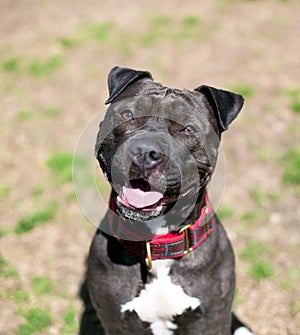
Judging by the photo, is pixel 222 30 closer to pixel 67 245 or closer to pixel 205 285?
pixel 67 245

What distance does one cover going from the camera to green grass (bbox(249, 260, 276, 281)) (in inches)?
195

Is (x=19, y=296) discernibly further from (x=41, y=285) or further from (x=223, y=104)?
(x=223, y=104)

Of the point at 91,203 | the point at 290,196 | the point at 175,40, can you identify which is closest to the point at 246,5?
the point at 175,40

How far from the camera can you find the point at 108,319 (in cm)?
371

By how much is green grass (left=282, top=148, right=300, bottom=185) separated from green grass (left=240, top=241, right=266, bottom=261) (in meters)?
0.96

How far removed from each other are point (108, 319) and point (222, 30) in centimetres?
640

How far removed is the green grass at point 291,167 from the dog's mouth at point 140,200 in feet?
9.99

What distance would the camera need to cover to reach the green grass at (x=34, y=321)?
4500mm

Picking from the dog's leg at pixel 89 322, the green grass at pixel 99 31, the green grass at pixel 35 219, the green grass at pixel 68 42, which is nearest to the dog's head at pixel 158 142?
the dog's leg at pixel 89 322

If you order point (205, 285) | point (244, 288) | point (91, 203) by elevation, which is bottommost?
point (244, 288)

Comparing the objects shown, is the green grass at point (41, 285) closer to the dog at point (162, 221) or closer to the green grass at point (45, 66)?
the dog at point (162, 221)

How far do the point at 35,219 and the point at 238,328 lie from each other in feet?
7.32

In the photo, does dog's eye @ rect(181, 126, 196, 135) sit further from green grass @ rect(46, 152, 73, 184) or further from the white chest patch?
green grass @ rect(46, 152, 73, 184)

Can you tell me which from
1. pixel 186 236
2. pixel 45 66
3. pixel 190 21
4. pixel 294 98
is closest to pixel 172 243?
pixel 186 236
